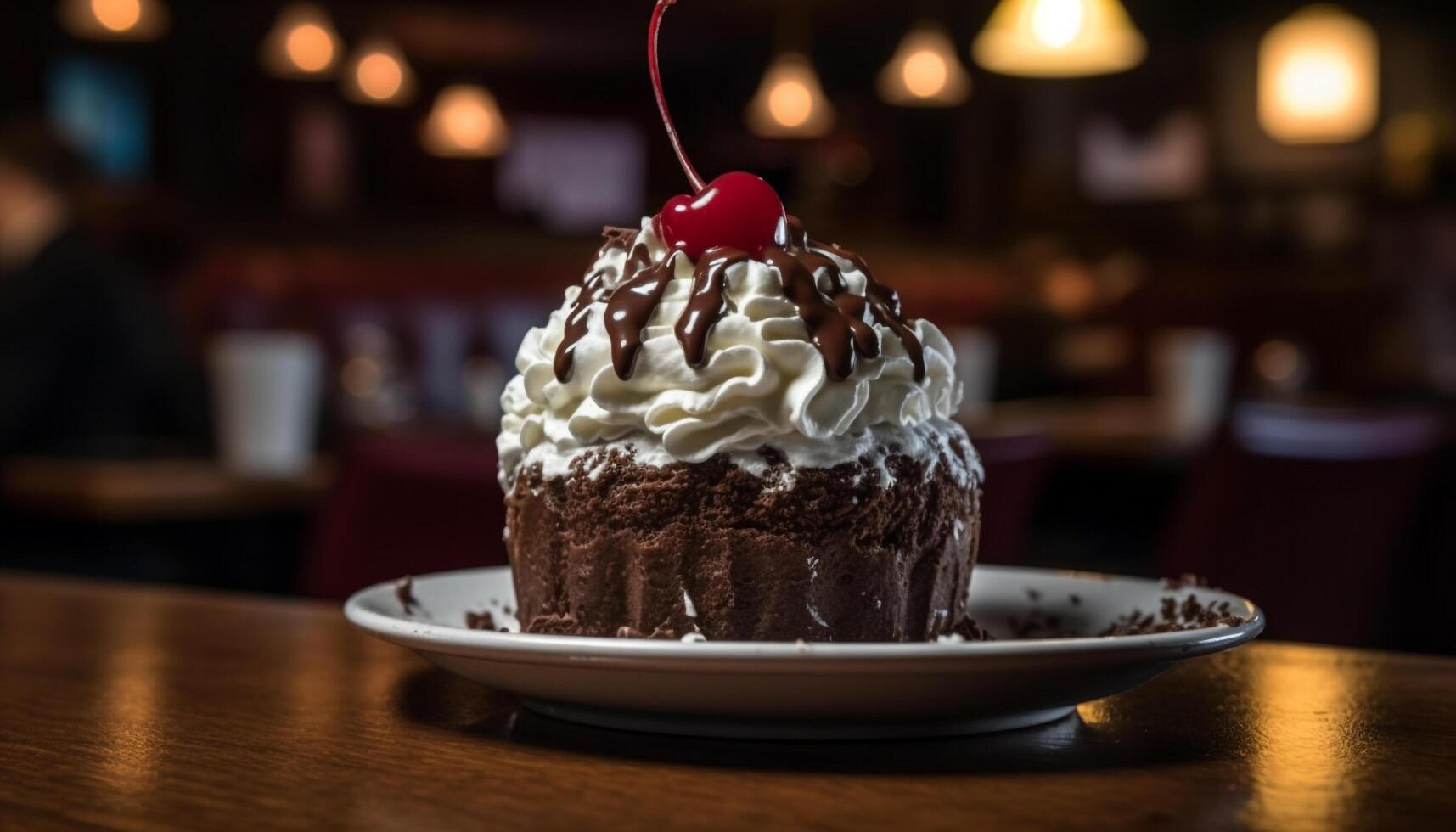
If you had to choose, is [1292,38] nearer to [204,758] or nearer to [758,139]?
[758,139]

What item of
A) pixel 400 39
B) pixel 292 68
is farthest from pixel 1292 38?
pixel 292 68

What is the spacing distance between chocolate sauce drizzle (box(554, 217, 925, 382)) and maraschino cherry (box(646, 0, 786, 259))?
0.01 metres

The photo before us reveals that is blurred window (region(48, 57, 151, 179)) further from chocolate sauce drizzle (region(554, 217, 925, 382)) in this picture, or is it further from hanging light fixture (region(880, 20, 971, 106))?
chocolate sauce drizzle (region(554, 217, 925, 382))

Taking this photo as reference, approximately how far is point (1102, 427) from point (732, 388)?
3.49 metres

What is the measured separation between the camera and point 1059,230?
1203 centimetres

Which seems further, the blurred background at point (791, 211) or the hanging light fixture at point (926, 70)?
the hanging light fixture at point (926, 70)

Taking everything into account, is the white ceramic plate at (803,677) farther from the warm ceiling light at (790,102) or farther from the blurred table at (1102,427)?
the warm ceiling light at (790,102)

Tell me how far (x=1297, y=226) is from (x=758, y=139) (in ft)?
15.7

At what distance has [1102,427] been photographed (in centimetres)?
437

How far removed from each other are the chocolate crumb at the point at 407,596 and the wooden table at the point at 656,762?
0.15 feet

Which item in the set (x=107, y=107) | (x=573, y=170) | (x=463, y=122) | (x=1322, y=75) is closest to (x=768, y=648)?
(x=463, y=122)

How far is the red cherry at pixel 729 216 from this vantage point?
3.58 feet

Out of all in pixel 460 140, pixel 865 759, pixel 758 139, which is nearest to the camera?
pixel 865 759

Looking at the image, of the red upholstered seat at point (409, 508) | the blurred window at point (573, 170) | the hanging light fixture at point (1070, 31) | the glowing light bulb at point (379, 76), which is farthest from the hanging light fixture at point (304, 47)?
the red upholstered seat at point (409, 508)
